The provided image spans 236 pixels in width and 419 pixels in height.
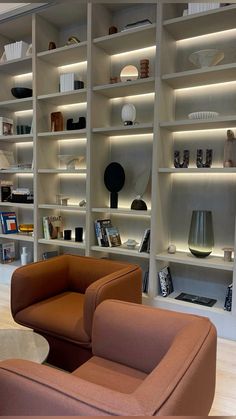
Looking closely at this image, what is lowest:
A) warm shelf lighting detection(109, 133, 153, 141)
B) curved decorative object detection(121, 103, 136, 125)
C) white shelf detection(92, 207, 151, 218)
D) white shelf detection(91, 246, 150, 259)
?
white shelf detection(91, 246, 150, 259)

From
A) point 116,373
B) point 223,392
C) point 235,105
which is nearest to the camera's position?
point 116,373

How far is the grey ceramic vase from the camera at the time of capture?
2465 millimetres

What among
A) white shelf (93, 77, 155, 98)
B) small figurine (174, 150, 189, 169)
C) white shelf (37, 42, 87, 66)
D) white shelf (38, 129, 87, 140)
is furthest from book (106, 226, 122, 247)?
white shelf (37, 42, 87, 66)

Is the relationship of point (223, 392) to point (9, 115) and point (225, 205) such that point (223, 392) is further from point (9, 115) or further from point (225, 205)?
point (9, 115)

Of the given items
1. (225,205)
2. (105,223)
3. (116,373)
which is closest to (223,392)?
(116,373)

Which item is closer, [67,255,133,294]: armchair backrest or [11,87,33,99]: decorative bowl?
[67,255,133,294]: armchair backrest

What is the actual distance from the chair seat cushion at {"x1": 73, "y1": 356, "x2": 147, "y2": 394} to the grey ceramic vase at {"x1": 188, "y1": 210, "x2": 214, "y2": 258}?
4.35ft

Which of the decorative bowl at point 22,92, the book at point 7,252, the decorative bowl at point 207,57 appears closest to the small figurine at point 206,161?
the decorative bowl at point 207,57

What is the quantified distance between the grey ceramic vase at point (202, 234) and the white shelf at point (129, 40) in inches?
61.2

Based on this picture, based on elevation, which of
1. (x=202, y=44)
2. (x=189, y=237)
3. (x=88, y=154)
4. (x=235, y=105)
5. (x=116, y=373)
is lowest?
(x=116, y=373)

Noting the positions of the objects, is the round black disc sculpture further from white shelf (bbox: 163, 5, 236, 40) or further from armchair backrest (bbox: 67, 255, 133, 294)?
white shelf (bbox: 163, 5, 236, 40)

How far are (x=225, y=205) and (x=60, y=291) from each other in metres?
1.50

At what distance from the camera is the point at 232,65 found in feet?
7.21

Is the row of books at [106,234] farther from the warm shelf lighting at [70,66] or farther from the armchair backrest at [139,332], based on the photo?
the warm shelf lighting at [70,66]
